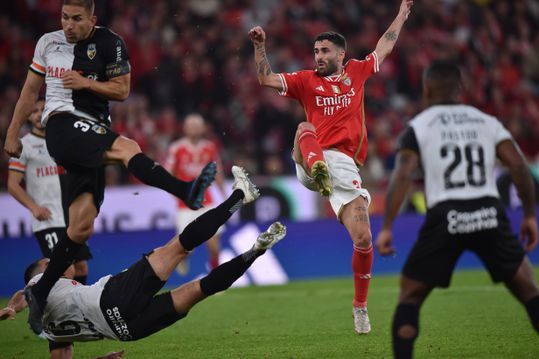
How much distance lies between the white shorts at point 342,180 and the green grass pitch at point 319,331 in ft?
4.48

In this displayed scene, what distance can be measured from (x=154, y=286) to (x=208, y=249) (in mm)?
8084

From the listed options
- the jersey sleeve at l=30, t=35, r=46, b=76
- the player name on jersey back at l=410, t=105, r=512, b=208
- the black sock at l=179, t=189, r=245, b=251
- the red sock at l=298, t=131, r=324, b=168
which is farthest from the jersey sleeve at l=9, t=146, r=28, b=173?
the player name on jersey back at l=410, t=105, r=512, b=208

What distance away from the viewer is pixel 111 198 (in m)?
16.0

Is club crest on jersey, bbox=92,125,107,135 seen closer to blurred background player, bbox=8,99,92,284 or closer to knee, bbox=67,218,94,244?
knee, bbox=67,218,94,244

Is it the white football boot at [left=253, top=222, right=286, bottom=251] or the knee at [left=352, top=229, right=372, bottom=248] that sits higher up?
the white football boot at [left=253, top=222, right=286, bottom=251]

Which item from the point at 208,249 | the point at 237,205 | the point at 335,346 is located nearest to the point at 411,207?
the point at 208,249

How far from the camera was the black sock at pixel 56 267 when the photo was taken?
678 centimetres

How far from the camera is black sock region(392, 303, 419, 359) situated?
222 inches

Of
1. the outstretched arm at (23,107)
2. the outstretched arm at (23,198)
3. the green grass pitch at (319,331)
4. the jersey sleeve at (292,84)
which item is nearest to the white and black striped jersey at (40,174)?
the outstretched arm at (23,198)

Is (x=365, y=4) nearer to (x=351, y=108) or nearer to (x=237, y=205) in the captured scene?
(x=351, y=108)

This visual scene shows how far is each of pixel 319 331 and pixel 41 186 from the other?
3.72 m

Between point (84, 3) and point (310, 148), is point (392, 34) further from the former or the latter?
point (84, 3)

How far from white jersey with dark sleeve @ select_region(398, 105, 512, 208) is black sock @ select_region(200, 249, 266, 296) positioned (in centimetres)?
191

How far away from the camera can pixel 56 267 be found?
7008 mm
